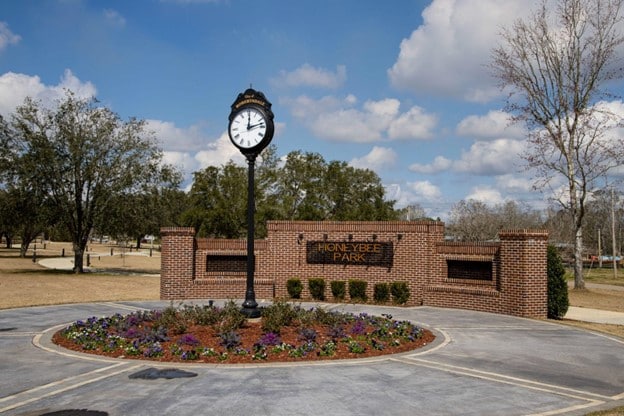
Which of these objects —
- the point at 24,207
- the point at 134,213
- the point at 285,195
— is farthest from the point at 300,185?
the point at 24,207

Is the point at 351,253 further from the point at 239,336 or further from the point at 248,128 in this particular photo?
the point at 239,336

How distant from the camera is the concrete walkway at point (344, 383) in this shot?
7.18 m

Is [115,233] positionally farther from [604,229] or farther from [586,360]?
[604,229]

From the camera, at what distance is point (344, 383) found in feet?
27.7

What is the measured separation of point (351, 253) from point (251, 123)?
8486 mm

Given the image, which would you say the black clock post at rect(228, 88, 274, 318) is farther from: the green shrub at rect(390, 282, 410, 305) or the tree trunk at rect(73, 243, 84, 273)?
the tree trunk at rect(73, 243, 84, 273)

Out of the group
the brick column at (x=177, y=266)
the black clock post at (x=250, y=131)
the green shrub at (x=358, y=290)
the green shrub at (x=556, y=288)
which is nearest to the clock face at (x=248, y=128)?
the black clock post at (x=250, y=131)

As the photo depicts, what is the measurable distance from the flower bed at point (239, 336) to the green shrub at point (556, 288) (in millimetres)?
6167

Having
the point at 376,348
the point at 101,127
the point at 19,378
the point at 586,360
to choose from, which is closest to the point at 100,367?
the point at 19,378

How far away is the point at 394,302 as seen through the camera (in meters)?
19.3

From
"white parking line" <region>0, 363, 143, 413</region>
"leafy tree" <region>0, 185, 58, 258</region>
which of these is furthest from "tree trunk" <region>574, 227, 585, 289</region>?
"leafy tree" <region>0, 185, 58, 258</region>

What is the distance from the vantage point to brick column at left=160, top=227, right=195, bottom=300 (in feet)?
65.7

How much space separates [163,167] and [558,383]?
121 ft

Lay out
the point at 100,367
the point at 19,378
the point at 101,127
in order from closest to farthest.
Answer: the point at 19,378
the point at 100,367
the point at 101,127
